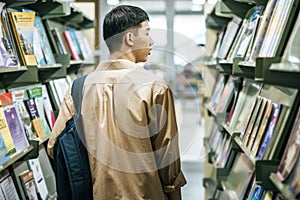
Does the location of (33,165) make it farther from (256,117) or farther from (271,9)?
(271,9)

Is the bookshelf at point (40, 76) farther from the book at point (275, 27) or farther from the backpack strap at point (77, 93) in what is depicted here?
the book at point (275, 27)

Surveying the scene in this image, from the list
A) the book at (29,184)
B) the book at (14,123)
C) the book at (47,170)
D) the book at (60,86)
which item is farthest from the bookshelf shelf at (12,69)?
the book at (60,86)

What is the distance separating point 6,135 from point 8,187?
30cm

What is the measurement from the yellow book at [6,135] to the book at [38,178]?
20.1 inches

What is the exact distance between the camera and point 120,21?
209cm

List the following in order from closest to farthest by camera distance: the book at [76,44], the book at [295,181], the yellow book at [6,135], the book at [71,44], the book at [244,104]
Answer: the book at [295,181]
the yellow book at [6,135]
the book at [244,104]
the book at [71,44]
the book at [76,44]

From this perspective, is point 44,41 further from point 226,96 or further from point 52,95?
point 226,96

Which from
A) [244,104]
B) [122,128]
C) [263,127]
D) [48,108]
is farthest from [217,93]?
[122,128]

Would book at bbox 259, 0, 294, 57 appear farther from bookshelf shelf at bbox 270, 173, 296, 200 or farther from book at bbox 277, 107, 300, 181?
bookshelf shelf at bbox 270, 173, 296, 200

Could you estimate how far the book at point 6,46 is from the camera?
7.49 feet

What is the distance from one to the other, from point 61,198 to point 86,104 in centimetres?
48

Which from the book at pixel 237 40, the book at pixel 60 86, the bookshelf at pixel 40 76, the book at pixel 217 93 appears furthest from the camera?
the book at pixel 217 93

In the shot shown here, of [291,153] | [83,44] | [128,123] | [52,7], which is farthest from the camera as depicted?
[83,44]

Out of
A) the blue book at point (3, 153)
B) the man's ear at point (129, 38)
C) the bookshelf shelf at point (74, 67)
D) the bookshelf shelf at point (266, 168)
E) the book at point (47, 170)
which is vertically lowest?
the book at point (47, 170)
